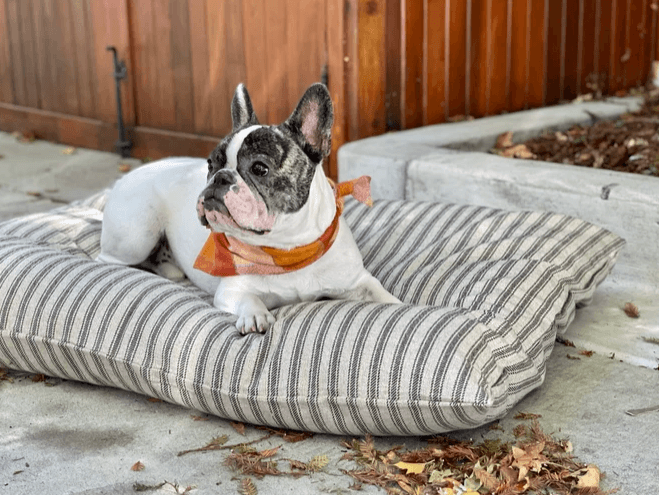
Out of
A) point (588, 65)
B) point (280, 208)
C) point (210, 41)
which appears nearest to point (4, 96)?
point (210, 41)

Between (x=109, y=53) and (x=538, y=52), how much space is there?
2898 millimetres

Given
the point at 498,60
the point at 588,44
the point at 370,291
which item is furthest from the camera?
the point at 588,44

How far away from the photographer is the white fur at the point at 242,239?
2754 millimetres

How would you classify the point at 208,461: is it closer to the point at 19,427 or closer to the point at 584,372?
the point at 19,427

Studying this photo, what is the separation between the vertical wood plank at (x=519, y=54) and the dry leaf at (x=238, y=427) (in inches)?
143

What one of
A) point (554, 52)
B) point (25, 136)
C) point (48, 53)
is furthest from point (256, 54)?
point (25, 136)

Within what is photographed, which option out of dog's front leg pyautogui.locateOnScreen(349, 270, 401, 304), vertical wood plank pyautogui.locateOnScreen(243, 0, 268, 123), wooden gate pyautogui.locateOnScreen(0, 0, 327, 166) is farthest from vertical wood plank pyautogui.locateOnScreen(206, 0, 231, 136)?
dog's front leg pyautogui.locateOnScreen(349, 270, 401, 304)

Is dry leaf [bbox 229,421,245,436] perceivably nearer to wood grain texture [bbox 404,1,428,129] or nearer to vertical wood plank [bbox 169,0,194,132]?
wood grain texture [bbox 404,1,428,129]

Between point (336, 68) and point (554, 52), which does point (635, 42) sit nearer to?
point (554, 52)

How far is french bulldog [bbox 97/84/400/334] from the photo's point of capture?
2.58 m

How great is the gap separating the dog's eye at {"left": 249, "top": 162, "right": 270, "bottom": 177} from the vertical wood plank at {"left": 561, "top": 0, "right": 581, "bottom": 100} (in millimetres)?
3767

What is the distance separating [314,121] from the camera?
271 centimetres

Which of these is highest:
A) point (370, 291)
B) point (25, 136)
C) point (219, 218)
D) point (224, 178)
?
point (224, 178)

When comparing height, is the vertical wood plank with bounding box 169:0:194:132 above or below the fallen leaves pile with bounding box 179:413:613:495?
above
